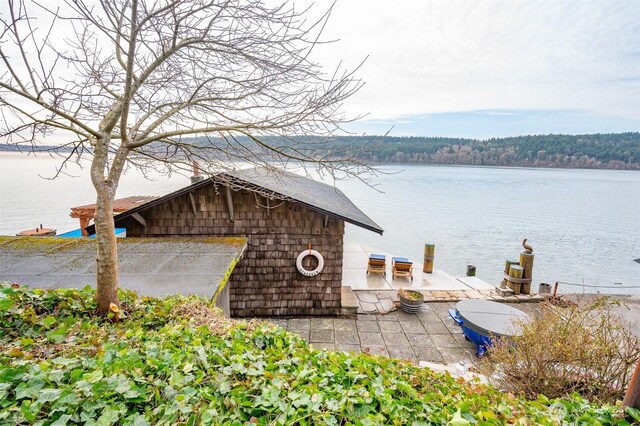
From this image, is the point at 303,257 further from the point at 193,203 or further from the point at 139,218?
the point at 139,218

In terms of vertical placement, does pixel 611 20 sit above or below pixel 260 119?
above

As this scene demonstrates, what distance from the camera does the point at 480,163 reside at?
192 feet

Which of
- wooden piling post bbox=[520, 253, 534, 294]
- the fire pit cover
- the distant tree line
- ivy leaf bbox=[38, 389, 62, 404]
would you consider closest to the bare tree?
ivy leaf bbox=[38, 389, 62, 404]

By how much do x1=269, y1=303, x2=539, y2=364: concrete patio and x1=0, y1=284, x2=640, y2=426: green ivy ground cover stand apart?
12.8 ft

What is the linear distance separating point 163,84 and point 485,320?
7167mm

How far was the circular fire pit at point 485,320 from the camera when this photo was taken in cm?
603

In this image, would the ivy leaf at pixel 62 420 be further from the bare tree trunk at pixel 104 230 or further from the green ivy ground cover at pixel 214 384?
the bare tree trunk at pixel 104 230

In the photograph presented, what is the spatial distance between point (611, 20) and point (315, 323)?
7.69 m

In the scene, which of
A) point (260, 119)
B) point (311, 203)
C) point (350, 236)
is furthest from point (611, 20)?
point (350, 236)

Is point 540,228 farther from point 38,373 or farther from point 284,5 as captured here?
point 38,373

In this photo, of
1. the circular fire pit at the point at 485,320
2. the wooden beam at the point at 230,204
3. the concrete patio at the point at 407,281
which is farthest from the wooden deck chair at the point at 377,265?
the wooden beam at the point at 230,204

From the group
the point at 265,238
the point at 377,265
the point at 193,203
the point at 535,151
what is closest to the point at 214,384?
the point at 265,238

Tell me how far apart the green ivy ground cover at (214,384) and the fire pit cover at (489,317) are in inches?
159

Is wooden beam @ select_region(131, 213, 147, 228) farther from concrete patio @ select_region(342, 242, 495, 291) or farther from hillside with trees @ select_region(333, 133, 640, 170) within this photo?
hillside with trees @ select_region(333, 133, 640, 170)
